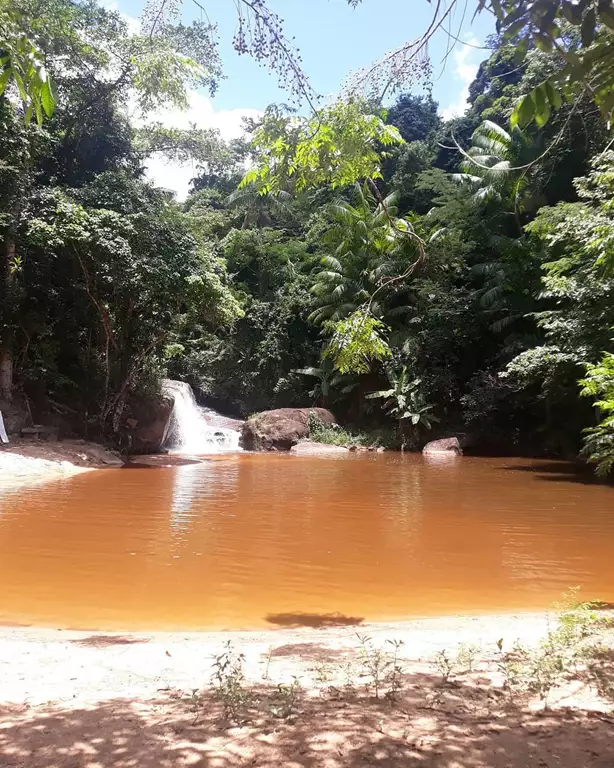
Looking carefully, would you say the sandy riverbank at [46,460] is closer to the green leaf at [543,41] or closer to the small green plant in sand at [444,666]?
the small green plant in sand at [444,666]

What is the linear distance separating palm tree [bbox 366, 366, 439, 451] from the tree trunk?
13162 mm

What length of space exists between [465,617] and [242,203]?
3313cm

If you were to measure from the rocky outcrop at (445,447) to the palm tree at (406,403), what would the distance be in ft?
4.05

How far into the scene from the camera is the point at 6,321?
50.9 feet

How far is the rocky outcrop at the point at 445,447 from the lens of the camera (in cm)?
1998

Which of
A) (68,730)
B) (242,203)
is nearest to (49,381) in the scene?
(68,730)

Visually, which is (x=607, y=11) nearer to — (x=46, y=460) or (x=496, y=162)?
(x=46, y=460)

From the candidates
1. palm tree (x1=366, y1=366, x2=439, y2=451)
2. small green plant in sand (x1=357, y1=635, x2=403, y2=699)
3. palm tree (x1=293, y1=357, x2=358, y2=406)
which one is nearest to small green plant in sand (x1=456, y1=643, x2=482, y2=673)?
small green plant in sand (x1=357, y1=635, x2=403, y2=699)

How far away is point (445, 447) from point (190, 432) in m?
9.96

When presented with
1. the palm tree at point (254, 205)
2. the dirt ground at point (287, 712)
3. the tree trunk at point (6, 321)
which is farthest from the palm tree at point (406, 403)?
the dirt ground at point (287, 712)

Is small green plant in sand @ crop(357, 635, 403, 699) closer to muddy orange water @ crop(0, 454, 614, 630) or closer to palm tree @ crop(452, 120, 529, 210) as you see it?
muddy orange water @ crop(0, 454, 614, 630)

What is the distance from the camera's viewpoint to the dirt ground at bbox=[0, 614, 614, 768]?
218 centimetres

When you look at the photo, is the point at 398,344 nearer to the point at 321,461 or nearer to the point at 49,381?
the point at 321,461

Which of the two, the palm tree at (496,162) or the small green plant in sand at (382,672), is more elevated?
the palm tree at (496,162)
